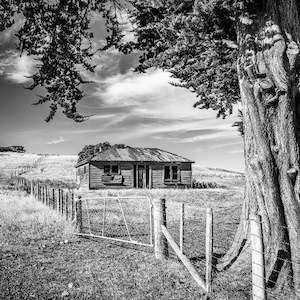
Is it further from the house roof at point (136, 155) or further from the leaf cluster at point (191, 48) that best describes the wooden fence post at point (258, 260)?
the house roof at point (136, 155)

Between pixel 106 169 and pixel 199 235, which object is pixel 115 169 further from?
pixel 199 235

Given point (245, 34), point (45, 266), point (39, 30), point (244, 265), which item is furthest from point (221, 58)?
point (45, 266)

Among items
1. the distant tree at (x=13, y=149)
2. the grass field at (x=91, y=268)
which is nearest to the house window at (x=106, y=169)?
the grass field at (x=91, y=268)

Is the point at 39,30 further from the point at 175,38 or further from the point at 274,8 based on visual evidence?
the point at 274,8

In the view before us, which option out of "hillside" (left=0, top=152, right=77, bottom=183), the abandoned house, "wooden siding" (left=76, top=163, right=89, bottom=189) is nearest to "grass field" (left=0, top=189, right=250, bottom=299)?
the abandoned house

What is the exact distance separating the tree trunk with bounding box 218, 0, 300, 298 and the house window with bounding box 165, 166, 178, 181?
33.7m

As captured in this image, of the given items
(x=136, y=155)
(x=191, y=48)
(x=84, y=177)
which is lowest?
(x=84, y=177)

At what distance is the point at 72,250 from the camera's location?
9.93m

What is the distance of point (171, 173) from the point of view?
133ft

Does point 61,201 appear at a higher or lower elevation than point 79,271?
higher

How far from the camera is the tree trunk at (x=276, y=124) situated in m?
6.31

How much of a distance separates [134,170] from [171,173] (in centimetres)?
414

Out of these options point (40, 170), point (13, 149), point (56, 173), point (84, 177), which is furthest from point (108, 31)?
point (13, 149)

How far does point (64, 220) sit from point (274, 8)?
34.2 ft
